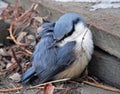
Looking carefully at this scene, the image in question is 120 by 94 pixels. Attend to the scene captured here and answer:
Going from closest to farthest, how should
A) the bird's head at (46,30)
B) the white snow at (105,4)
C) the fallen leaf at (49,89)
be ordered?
the fallen leaf at (49,89) < the bird's head at (46,30) < the white snow at (105,4)

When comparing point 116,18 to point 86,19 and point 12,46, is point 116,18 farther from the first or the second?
point 12,46

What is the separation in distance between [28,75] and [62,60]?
0.83ft

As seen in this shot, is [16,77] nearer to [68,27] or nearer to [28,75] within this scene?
[28,75]

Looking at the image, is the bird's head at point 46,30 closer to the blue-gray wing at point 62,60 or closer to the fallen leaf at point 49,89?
the blue-gray wing at point 62,60

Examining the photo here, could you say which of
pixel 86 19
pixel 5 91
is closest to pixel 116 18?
pixel 86 19

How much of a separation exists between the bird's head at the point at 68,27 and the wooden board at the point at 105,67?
0.75ft

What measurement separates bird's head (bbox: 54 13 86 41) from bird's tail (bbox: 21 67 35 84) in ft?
0.88

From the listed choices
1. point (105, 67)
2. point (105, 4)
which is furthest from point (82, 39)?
point (105, 4)

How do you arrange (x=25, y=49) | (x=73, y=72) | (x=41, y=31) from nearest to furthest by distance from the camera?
(x=73, y=72) < (x=41, y=31) < (x=25, y=49)

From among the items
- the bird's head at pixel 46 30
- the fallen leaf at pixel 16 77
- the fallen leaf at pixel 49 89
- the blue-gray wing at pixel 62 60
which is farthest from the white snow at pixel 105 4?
the fallen leaf at pixel 49 89

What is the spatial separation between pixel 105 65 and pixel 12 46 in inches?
31.3

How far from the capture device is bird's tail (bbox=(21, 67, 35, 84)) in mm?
2510

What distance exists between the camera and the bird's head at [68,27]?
2.39m

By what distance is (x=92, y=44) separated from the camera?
249cm
